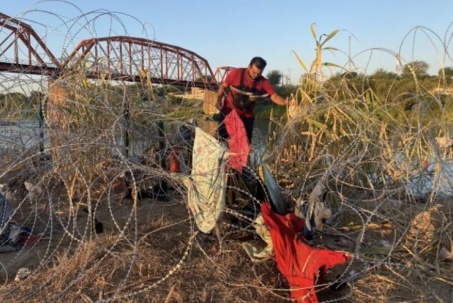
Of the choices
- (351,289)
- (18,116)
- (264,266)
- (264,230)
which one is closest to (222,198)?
(264,230)

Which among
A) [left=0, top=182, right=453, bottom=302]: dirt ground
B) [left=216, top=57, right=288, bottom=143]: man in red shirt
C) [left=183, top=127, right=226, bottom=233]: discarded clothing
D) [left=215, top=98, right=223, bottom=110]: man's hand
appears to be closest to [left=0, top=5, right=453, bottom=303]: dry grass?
[left=0, top=182, right=453, bottom=302]: dirt ground

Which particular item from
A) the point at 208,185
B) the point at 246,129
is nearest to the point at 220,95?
the point at 246,129

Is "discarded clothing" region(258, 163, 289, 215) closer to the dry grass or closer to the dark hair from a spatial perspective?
the dry grass

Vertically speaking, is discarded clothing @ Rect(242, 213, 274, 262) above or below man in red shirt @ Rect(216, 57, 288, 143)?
below

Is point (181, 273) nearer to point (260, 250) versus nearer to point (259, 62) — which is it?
point (260, 250)

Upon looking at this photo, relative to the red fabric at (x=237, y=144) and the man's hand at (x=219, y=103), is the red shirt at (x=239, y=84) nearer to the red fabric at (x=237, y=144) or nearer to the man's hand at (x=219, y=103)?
the man's hand at (x=219, y=103)

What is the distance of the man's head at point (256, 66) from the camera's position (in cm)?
502

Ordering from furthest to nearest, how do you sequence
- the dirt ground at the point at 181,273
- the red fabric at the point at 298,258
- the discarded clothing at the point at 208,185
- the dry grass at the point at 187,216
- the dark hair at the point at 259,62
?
the dark hair at the point at 259,62, the discarded clothing at the point at 208,185, the dry grass at the point at 187,216, the dirt ground at the point at 181,273, the red fabric at the point at 298,258

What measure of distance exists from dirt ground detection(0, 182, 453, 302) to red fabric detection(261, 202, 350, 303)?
10 cm

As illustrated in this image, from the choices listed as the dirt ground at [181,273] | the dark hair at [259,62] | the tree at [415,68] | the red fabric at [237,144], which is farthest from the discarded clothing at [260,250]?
the dark hair at [259,62]

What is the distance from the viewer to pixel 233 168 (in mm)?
3404

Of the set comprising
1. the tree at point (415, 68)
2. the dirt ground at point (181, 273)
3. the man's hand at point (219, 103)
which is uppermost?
the tree at point (415, 68)

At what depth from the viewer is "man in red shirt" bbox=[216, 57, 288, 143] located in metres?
5.08

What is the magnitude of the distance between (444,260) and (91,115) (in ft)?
11.3
